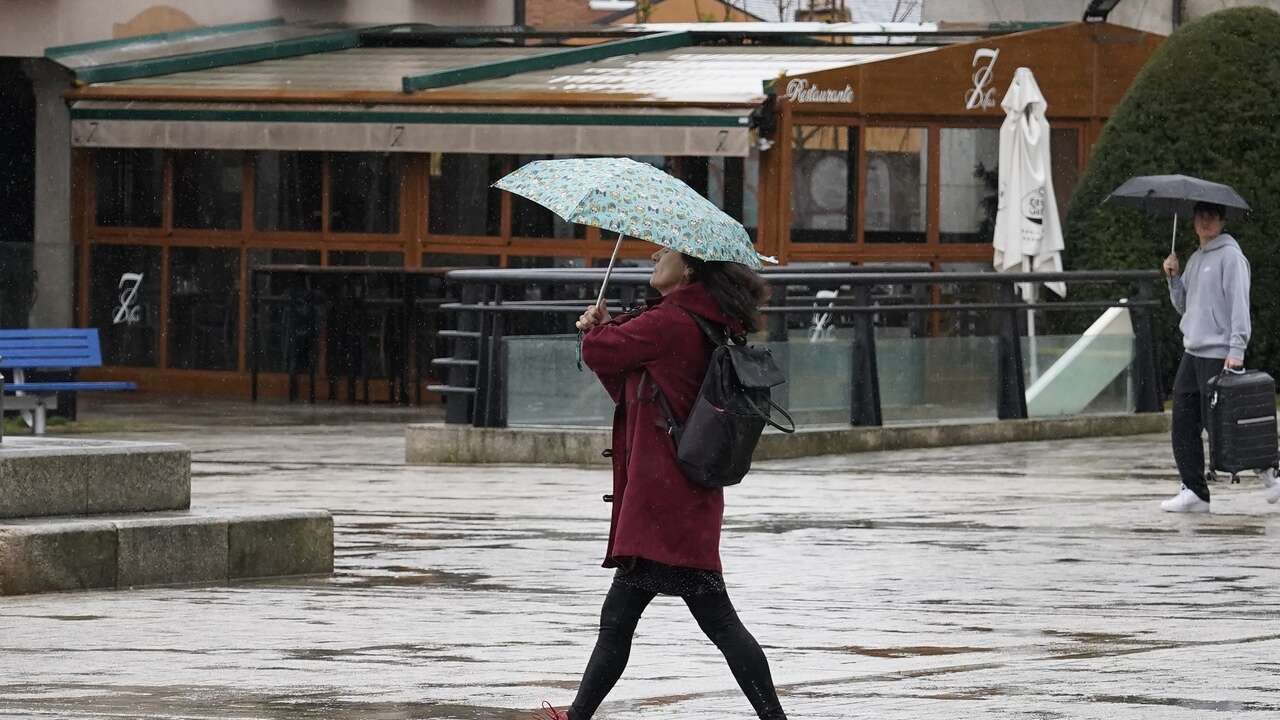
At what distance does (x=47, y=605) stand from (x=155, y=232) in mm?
17206

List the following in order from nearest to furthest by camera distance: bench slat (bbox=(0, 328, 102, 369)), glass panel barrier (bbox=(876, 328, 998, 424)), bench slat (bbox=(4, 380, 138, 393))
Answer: glass panel barrier (bbox=(876, 328, 998, 424))
bench slat (bbox=(4, 380, 138, 393))
bench slat (bbox=(0, 328, 102, 369))

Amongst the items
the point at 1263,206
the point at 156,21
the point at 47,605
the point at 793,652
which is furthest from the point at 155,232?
the point at 793,652

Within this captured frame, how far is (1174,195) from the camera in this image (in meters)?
14.8

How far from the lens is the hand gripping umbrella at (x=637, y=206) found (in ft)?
23.8

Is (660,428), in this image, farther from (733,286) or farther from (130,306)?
(130,306)

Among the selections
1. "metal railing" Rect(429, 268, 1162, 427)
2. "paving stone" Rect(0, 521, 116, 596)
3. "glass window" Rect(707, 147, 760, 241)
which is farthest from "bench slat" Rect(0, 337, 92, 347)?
"paving stone" Rect(0, 521, 116, 596)

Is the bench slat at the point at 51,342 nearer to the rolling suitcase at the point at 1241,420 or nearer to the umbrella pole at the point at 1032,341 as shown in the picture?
the umbrella pole at the point at 1032,341

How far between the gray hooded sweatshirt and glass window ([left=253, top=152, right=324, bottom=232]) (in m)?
13.7

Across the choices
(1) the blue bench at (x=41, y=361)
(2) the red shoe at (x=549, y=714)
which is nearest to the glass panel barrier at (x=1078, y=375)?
(1) the blue bench at (x=41, y=361)

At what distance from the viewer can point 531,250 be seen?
2564cm

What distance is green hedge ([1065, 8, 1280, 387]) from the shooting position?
22984mm

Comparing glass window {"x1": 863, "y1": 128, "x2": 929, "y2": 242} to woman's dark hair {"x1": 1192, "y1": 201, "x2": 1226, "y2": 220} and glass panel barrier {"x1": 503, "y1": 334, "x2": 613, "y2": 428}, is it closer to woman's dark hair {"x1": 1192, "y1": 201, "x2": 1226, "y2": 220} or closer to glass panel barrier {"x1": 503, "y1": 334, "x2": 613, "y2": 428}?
glass panel barrier {"x1": 503, "y1": 334, "x2": 613, "y2": 428}

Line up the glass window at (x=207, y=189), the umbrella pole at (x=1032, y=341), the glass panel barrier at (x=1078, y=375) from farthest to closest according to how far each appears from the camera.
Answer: the glass window at (x=207, y=189) < the glass panel barrier at (x=1078, y=375) < the umbrella pole at (x=1032, y=341)

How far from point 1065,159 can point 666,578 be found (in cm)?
1916
